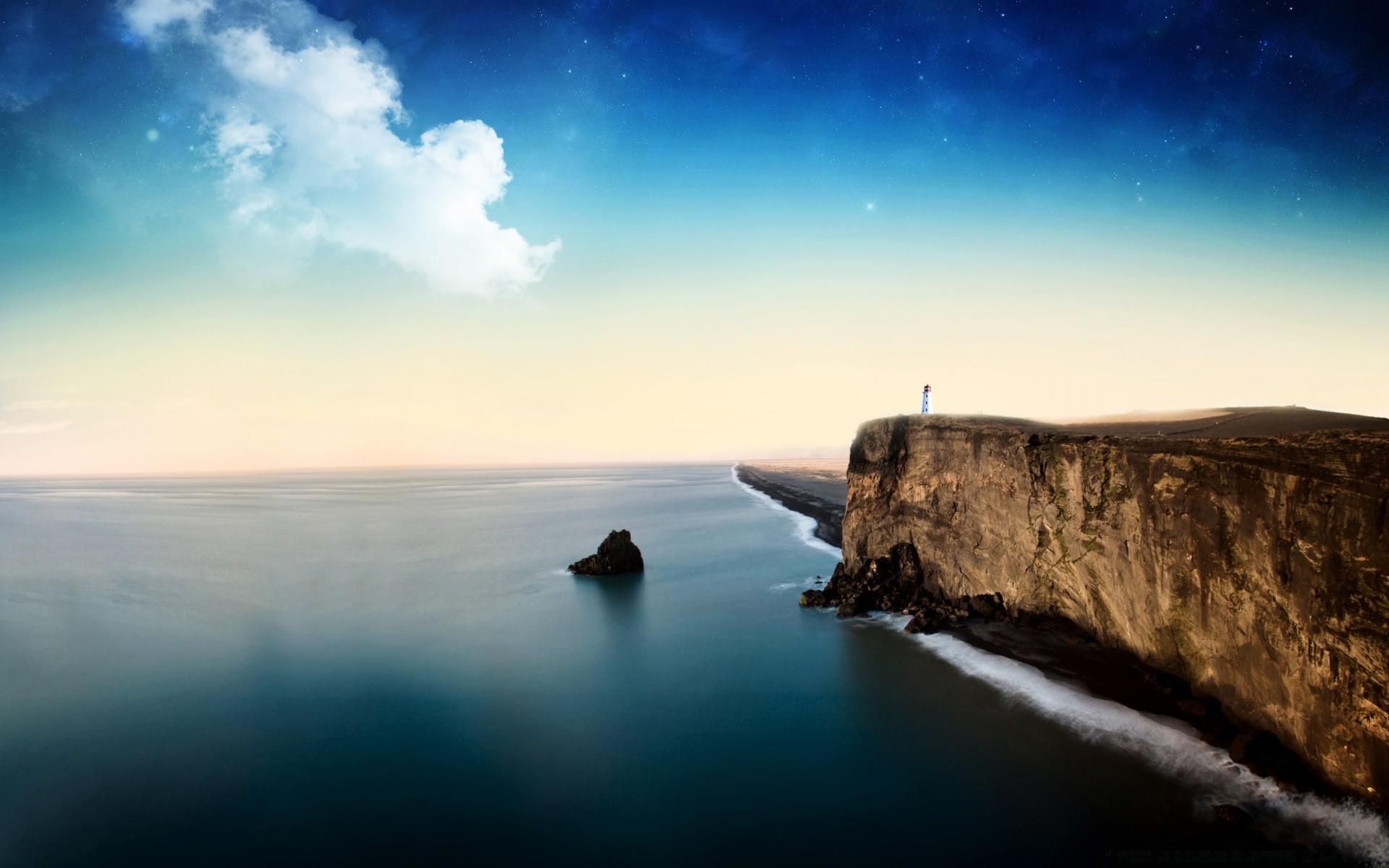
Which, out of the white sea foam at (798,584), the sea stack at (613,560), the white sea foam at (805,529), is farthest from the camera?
the white sea foam at (805,529)

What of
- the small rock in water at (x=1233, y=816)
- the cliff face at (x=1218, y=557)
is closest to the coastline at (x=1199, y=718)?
the small rock in water at (x=1233, y=816)

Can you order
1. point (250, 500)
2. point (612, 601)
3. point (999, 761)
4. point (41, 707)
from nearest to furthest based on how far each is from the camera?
point (999, 761) → point (41, 707) → point (612, 601) → point (250, 500)

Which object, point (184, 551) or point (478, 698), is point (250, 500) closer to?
point (184, 551)

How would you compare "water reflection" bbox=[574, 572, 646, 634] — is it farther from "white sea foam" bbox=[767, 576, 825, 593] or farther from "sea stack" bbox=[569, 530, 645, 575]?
"white sea foam" bbox=[767, 576, 825, 593]

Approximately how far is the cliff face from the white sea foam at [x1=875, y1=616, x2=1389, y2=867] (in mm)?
577

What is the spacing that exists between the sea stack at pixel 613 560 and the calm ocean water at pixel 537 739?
2.04 meters

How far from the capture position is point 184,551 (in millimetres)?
42406

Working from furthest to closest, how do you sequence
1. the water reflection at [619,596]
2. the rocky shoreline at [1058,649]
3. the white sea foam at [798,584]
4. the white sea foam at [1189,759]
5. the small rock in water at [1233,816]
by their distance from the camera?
the white sea foam at [798,584] → the water reflection at [619,596] → the rocky shoreline at [1058,649] → the small rock in water at [1233,816] → the white sea foam at [1189,759]

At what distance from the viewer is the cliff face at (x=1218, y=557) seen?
8797 mm

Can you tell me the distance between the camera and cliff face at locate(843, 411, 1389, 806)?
28.9ft

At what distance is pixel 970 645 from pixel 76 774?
21.7 meters

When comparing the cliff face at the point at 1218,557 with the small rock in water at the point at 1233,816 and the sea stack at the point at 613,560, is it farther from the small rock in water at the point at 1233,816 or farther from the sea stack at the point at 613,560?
the sea stack at the point at 613,560

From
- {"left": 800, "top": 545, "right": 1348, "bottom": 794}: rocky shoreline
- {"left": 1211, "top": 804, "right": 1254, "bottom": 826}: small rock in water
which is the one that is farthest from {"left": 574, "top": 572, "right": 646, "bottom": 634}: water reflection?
{"left": 1211, "top": 804, "right": 1254, "bottom": 826}: small rock in water

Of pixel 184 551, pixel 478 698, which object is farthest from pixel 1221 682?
pixel 184 551
